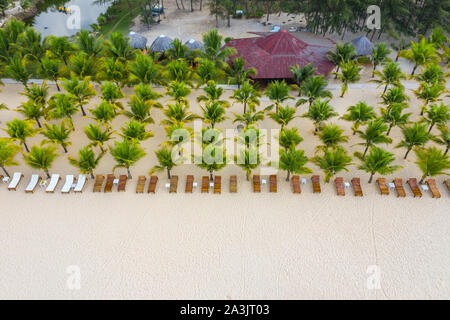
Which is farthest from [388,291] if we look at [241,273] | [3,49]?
[3,49]

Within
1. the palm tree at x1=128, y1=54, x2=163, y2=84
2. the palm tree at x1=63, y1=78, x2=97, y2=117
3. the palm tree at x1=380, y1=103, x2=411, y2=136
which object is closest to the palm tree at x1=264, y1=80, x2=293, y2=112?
the palm tree at x1=380, y1=103, x2=411, y2=136

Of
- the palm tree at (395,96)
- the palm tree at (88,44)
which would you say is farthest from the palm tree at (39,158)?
the palm tree at (395,96)

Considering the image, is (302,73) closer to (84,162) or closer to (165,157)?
(165,157)

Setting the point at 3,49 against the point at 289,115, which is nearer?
the point at 289,115

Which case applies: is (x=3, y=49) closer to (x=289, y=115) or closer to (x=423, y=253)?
(x=289, y=115)

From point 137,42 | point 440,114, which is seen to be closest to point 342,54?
point 440,114
